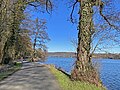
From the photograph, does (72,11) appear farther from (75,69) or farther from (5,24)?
(5,24)

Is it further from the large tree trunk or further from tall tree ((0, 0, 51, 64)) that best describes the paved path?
tall tree ((0, 0, 51, 64))

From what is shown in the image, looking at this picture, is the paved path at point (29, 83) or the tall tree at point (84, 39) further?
the tall tree at point (84, 39)

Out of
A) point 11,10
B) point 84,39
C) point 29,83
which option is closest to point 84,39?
point 84,39

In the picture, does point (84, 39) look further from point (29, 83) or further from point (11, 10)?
point (11, 10)

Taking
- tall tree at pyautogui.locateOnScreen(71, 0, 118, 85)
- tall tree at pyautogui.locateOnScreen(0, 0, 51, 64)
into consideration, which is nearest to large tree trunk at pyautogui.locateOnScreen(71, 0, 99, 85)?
tall tree at pyautogui.locateOnScreen(71, 0, 118, 85)

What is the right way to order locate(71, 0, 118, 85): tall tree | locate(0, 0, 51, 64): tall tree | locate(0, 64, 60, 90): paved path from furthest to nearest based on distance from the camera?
locate(0, 0, 51, 64): tall tree < locate(71, 0, 118, 85): tall tree < locate(0, 64, 60, 90): paved path

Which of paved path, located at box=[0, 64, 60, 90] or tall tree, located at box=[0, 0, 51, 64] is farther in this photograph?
→ tall tree, located at box=[0, 0, 51, 64]

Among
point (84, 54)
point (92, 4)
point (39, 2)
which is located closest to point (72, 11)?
point (92, 4)

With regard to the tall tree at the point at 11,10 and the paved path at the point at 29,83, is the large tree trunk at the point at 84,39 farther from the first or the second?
the tall tree at the point at 11,10

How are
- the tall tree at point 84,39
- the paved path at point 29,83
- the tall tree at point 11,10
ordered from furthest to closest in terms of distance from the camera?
the tall tree at point 11,10
the tall tree at point 84,39
the paved path at point 29,83

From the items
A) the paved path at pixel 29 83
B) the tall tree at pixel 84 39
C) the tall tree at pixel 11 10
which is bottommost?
the paved path at pixel 29 83

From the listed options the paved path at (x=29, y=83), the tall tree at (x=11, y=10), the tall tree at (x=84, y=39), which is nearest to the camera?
the paved path at (x=29, y=83)

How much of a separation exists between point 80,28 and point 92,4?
5.84 ft

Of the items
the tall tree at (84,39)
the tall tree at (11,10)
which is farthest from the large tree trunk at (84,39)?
the tall tree at (11,10)
